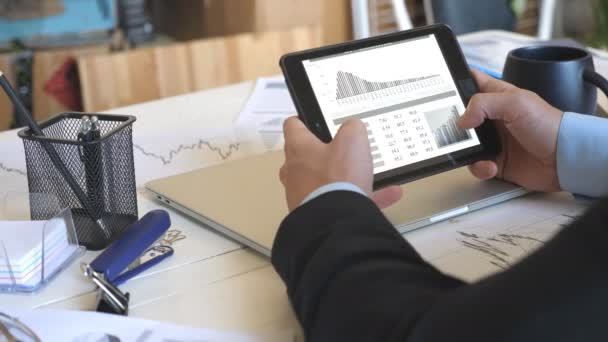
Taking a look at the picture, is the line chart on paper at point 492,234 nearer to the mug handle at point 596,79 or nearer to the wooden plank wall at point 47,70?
the mug handle at point 596,79

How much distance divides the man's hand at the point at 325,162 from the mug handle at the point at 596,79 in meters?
0.35

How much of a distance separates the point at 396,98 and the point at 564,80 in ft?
0.75

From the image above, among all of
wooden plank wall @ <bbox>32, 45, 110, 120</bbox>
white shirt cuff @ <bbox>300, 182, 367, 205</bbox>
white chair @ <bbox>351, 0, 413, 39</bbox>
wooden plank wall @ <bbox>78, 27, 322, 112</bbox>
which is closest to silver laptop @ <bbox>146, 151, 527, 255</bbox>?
white shirt cuff @ <bbox>300, 182, 367, 205</bbox>

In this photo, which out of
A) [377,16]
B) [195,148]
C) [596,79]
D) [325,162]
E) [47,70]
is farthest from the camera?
[377,16]

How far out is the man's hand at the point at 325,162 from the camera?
596 millimetres

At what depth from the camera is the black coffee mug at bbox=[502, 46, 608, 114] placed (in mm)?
830

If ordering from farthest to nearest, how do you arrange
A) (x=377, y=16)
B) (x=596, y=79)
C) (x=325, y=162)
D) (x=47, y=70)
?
1. (x=377, y=16)
2. (x=47, y=70)
3. (x=596, y=79)
4. (x=325, y=162)

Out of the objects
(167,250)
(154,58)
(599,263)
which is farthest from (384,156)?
(154,58)

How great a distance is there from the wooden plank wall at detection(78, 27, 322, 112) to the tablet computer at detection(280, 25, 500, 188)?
1285 millimetres

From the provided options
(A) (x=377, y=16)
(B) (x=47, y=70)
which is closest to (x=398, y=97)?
(B) (x=47, y=70)

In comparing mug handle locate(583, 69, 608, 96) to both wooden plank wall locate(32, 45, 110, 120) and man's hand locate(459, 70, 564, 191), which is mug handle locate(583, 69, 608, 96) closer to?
man's hand locate(459, 70, 564, 191)

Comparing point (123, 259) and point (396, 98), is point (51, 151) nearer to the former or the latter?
point (123, 259)

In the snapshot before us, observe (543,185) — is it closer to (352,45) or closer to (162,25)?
(352,45)

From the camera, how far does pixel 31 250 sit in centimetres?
64
